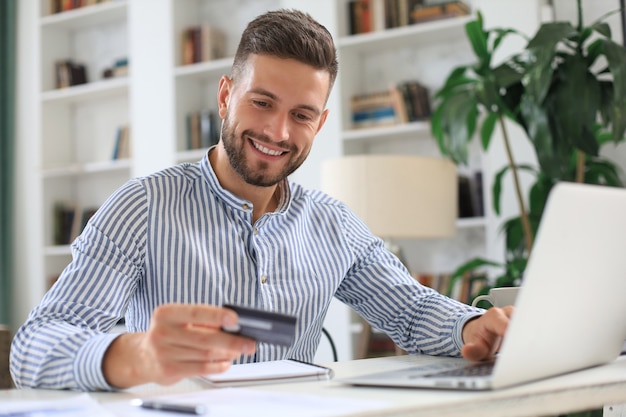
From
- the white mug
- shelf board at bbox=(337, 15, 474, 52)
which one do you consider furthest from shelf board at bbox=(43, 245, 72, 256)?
the white mug

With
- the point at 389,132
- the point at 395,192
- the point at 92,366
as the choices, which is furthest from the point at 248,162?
the point at 389,132

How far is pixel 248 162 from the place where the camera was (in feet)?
5.26

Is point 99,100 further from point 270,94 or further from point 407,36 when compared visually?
point 270,94

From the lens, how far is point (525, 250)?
327cm

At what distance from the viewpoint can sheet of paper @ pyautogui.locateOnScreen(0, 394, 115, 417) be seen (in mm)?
852

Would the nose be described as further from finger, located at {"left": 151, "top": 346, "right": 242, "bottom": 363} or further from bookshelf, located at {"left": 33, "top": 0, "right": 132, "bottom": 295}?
bookshelf, located at {"left": 33, "top": 0, "right": 132, "bottom": 295}

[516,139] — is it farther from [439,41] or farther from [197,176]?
[197,176]

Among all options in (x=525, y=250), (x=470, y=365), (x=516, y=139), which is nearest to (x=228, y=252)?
(x=470, y=365)

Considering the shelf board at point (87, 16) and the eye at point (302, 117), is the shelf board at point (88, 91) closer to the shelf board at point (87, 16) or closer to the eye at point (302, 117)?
the shelf board at point (87, 16)

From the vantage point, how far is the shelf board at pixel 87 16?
16.8ft

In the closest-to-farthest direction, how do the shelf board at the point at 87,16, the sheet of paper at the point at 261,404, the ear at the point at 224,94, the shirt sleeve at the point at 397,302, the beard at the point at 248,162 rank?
the sheet of paper at the point at 261,404 → the shirt sleeve at the point at 397,302 → the beard at the point at 248,162 → the ear at the point at 224,94 → the shelf board at the point at 87,16

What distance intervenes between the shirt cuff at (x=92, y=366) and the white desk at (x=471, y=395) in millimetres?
20

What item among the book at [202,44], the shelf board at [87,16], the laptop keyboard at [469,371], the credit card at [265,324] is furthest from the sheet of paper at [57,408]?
the shelf board at [87,16]

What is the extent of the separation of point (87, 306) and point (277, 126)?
0.50m
